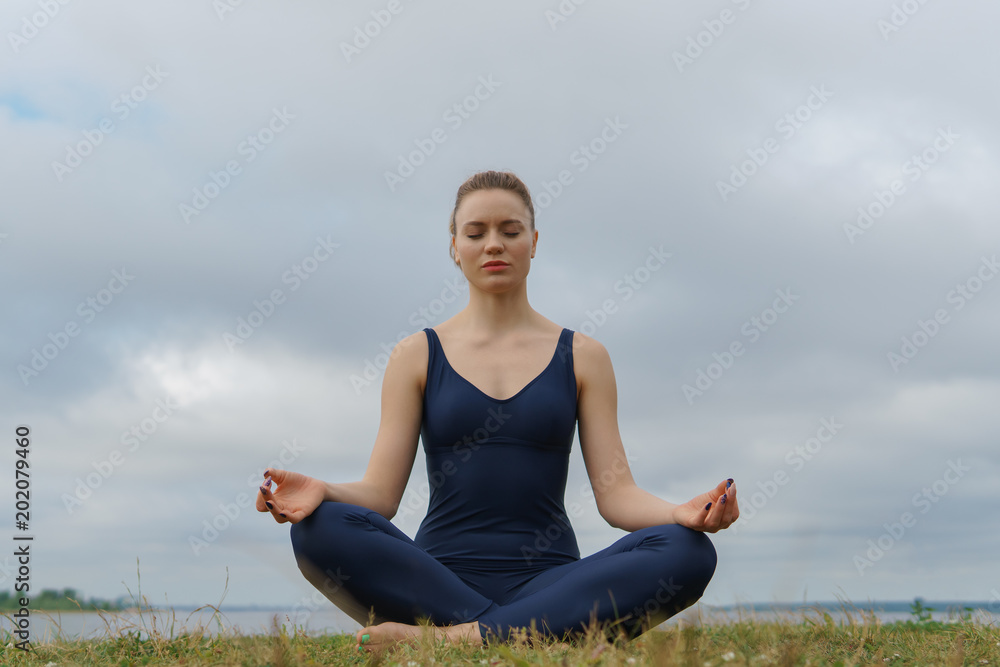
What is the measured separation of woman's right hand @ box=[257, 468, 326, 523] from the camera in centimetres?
439

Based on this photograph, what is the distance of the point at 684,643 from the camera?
3.40 metres

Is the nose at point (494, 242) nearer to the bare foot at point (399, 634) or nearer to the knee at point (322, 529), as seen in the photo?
the knee at point (322, 529)

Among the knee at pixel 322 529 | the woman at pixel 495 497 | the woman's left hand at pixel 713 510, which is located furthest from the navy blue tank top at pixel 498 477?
the woman's left hand at pixel 713 510

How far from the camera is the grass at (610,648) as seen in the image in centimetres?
343

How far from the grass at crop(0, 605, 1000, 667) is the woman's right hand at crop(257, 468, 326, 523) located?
57 centimetres

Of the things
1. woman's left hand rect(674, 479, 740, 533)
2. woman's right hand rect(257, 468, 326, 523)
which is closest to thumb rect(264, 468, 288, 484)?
woman's right hand rect(257, 468, 326, 523)

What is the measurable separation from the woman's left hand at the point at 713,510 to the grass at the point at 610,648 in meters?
0.51

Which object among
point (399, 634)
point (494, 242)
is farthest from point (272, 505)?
point (494, 242)

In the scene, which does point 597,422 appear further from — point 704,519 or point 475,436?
point 704,519

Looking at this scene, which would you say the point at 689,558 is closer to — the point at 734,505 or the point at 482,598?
the point at 734,505

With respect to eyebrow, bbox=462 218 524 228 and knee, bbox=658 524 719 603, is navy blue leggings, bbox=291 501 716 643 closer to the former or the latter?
knee, bbox=658 524 719 603

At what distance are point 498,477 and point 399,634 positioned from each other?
1087 mm

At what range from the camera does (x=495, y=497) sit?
5.07 m

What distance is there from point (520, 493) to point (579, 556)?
589 mm
